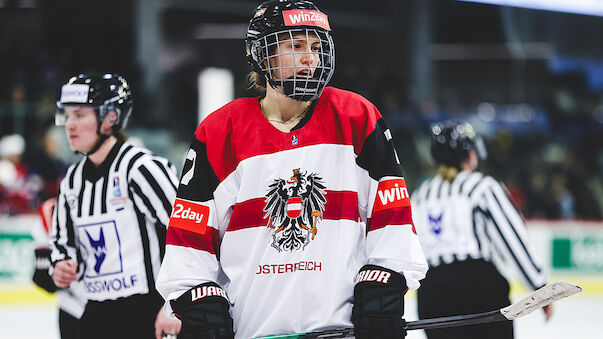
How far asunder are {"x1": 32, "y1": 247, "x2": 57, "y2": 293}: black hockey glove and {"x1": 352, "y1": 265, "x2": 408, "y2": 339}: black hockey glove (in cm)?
136

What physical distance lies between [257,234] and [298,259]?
0.35 ft

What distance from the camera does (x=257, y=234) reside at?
5.27 ft

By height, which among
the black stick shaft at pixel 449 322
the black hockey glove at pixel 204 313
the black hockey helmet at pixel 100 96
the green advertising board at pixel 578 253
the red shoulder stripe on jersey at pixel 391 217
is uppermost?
the black hockey helmet at pixel 100 96

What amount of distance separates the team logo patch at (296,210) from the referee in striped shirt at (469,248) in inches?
49.0

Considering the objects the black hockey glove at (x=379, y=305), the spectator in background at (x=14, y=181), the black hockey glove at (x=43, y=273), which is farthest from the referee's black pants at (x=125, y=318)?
the spectator in background at (x=14, y=181)

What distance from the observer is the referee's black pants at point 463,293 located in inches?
104

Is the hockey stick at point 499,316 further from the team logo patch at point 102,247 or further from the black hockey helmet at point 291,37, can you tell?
the team logo patch at point 102,247

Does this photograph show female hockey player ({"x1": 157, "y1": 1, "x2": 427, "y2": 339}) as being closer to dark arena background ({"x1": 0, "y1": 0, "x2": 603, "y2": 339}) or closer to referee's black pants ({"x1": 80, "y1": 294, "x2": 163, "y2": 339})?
referee's black pants ({"x1": 80, "y1": 294, "x2": 163, "y2": 339})

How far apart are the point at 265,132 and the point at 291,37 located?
0.21 meters

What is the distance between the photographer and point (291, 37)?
160 centimetres

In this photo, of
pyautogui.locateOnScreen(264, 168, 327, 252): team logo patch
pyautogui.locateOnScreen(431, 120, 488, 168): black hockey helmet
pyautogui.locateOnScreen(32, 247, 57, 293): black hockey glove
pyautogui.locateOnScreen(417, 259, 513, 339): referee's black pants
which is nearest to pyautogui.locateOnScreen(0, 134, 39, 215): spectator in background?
pyautogui.locateOnScreen(32, 247, 57, 293): black hockey glove

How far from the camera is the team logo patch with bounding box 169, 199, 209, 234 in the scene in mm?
1586

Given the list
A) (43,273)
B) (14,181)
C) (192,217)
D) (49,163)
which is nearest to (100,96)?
(43,273)

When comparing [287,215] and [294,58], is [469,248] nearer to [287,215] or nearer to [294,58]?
[287,215]
